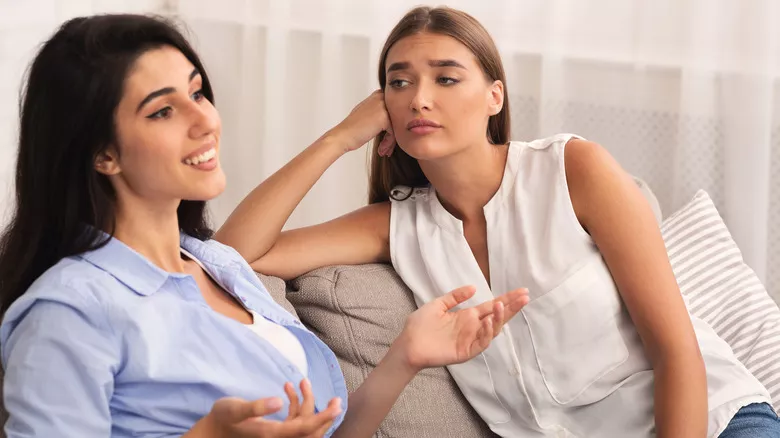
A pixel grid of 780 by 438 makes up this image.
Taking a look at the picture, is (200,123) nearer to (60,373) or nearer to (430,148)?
(60,373)

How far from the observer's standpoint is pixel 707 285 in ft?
7.10

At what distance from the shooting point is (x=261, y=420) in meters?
1.15

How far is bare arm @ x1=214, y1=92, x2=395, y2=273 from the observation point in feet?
6.39

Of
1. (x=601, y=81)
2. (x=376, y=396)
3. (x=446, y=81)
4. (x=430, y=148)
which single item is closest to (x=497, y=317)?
(x=376, y=396)

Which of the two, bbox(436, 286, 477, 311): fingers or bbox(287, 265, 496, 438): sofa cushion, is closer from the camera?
bbox(436, 286, 477, 311): fingers

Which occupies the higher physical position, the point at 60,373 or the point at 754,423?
the point at 60,373

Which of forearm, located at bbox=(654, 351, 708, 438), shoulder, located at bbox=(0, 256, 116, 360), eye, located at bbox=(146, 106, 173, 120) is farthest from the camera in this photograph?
forearm, located at bbox=(654, 351, 708, 438)

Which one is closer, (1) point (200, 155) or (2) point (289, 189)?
(1) point (200, 155)

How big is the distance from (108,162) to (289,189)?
0.71 meters

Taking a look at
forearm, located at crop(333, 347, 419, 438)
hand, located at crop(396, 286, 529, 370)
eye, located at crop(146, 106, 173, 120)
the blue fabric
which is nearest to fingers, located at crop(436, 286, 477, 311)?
hand, located at crop(396, 286, 529, 370)

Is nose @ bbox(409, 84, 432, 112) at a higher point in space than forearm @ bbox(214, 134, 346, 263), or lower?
higher

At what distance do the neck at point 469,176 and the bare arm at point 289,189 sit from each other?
14cm

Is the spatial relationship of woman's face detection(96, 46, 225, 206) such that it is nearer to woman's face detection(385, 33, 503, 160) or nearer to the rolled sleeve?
the rolled sleeve

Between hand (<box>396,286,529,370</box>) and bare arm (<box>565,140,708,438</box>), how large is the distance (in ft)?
1.22
